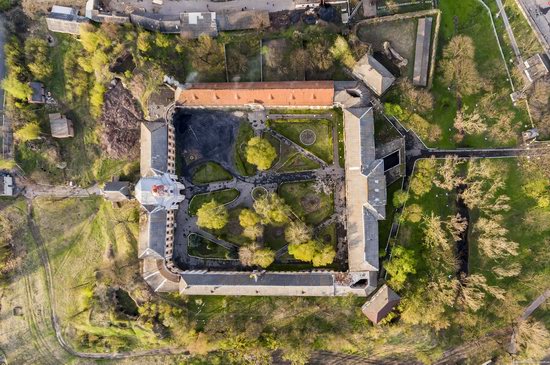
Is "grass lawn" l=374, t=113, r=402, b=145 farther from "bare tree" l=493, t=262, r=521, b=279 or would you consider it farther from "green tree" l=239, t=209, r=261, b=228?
"bare tree" l=493, t=262, r=521, b=279

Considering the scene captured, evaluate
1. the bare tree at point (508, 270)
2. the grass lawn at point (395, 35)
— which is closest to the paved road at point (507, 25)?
the grass lawn at point (395, 35)

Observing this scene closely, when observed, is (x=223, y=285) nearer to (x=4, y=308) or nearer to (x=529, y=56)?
(x=4, y=308)

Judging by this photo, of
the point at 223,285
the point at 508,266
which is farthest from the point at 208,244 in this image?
the point at 508,266

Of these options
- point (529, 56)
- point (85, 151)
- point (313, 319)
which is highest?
point (529, 56)

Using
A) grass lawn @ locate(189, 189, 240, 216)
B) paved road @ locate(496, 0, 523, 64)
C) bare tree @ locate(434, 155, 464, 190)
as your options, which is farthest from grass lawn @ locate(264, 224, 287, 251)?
paved road @ locate(496, 0, 523, 64)

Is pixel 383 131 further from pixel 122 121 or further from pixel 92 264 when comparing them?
pixel 92 264

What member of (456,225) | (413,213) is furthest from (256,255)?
(456,225)

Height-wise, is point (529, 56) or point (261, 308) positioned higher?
point (529, 56)
